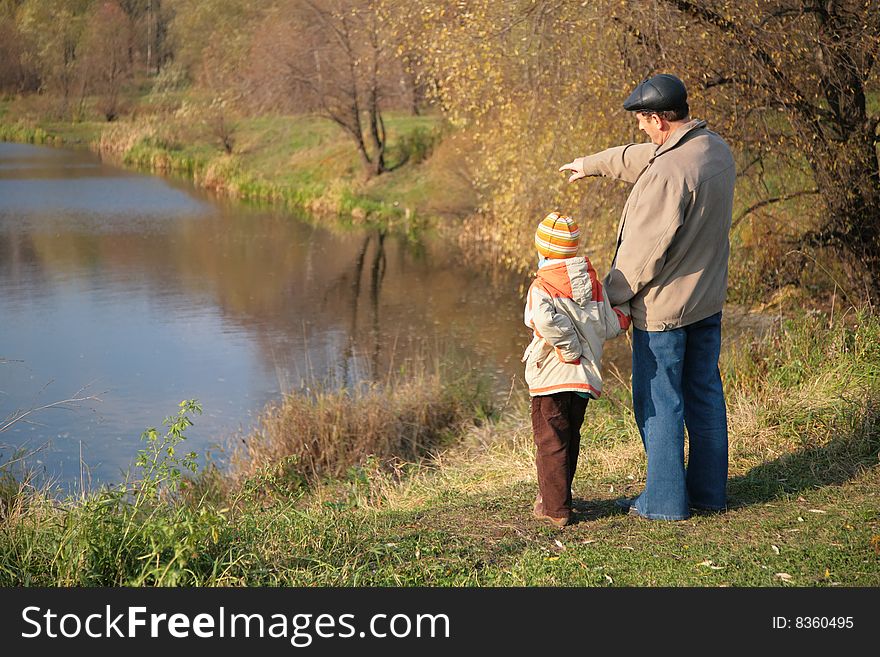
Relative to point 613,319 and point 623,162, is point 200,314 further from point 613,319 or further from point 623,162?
point 613,319

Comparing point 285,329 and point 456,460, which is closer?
point 456,460

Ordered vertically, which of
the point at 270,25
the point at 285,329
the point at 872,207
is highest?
the point at 270,25

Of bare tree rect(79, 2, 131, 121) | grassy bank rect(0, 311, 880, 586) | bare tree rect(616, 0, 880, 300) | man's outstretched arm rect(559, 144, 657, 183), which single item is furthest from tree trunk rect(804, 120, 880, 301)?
bare tree rect(79, 2, 131, 121)

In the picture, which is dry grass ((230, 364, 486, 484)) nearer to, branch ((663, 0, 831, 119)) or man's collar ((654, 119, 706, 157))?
branch ((663, 0, 831, 119))


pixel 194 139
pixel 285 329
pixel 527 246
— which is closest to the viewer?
pixel 527 246

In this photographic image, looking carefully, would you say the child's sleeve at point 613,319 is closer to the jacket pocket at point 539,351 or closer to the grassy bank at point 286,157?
the jacket pocket at point 539,351

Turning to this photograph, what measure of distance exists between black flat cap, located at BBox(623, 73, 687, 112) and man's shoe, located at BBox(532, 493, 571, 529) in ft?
6.00

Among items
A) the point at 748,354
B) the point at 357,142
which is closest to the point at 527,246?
the point at 748,354

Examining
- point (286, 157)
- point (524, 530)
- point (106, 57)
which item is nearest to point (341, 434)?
point (524, 530)

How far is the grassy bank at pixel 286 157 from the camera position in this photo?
25859 mm

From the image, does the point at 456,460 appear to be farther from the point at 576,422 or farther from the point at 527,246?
the point at 527,246

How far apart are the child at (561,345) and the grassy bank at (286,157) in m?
18.7

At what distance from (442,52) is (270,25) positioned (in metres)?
27.1

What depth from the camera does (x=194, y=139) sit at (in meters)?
36.5
